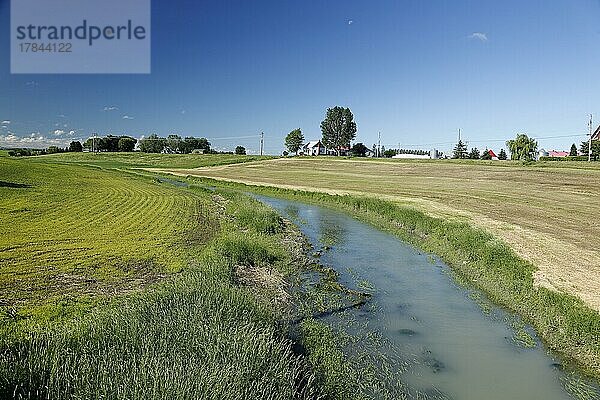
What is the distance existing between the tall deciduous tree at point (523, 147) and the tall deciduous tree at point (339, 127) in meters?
42.5

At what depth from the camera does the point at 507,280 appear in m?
12.0

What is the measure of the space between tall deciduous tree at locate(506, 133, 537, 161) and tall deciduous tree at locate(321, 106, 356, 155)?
4247 centimetres

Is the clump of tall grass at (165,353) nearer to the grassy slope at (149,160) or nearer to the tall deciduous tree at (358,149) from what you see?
the grassy slope at (149,160)

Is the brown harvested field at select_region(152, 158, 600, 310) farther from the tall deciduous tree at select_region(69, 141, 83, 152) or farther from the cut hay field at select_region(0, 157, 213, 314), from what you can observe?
the tall deciduous tree at select_region(69, 141, 83, 152)

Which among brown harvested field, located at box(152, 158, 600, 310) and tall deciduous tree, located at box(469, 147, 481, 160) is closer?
brown harvested field, located at box(152, 158, 600, 310)

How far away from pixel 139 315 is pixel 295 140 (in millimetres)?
122367

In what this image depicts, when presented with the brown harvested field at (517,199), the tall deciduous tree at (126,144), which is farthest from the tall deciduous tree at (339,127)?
the tall deciduous tree at (126,144)

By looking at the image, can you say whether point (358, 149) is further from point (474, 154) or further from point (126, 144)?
point (126, 144)

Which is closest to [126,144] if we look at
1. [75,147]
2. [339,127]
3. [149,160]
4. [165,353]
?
[75,147]

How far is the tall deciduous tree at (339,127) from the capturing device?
118m

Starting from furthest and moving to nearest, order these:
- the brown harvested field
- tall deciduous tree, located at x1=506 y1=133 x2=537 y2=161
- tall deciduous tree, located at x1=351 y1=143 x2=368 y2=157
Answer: tall deciduous tree, located at x1=351 y1=143 x2=368 y2=157
tall deciduous tree, located at x1=506 y1=133 x2=537 y2=161
the brown harvested field

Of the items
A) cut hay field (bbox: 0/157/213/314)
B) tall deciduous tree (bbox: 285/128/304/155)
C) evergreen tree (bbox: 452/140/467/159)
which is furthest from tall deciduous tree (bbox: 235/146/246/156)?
cut hay field (bbox: 0/157/213/314)

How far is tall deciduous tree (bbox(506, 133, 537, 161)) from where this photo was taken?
82.7 meters

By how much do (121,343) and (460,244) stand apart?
12685mm
